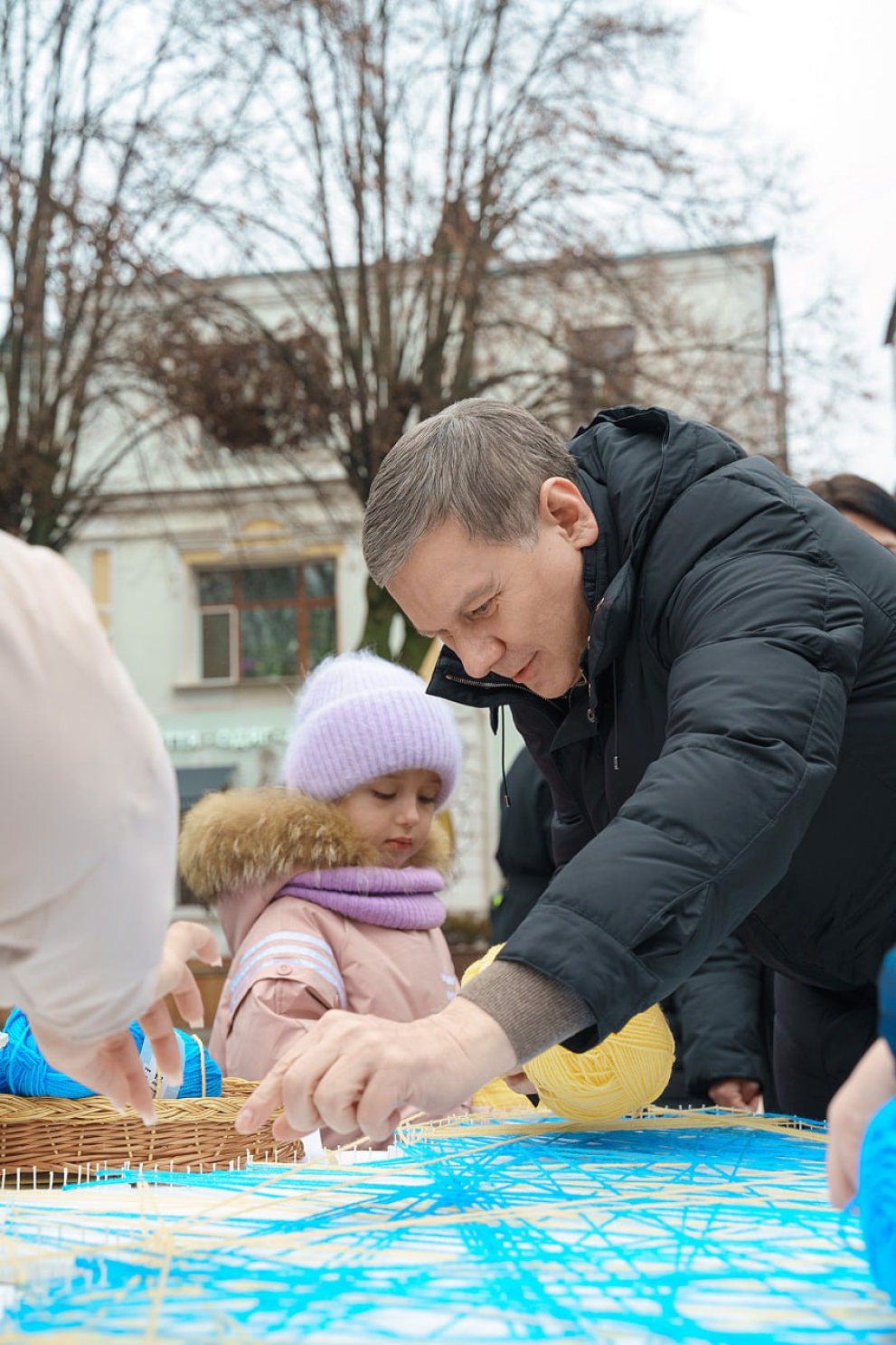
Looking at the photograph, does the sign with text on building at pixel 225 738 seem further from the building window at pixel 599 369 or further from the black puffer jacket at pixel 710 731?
the black puffer jacket at pixel 710 731

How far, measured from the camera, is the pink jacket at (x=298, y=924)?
7.69 ft

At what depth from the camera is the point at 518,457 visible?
5.69ft

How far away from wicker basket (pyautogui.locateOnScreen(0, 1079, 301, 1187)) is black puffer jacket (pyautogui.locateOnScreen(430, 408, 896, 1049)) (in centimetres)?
54

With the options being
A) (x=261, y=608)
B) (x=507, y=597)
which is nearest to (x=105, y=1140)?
(x=507, y=597)

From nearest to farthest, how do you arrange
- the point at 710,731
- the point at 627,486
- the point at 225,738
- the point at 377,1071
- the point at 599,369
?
the point at 377,1071
the point at 710,731
the point at 627,486
the point at 599,369
the point at 225,738

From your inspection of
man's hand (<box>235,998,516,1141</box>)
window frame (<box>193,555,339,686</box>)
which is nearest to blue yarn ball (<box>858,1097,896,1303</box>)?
man's hand (<box>235,998,516,1141</box>)

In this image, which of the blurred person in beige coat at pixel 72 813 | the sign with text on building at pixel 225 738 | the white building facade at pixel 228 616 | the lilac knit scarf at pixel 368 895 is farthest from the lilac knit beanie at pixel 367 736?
the sign with text on building at pixel 225 738

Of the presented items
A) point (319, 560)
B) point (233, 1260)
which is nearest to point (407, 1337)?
point (233, 1260)

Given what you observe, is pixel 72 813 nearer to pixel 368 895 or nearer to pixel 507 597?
pixel 507 597

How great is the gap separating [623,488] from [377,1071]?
2.93 feet

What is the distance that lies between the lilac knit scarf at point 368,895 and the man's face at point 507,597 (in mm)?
914

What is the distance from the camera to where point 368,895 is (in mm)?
2658

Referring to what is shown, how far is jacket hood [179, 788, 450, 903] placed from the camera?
259 cm

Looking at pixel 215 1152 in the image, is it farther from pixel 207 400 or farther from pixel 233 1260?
pixel 207 400
